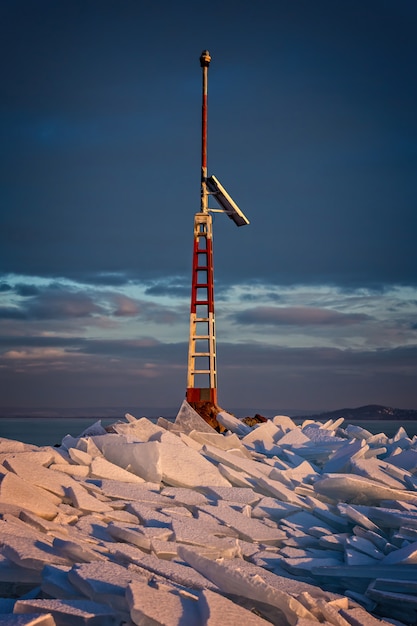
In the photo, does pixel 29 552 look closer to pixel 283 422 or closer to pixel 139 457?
pixel 139 457

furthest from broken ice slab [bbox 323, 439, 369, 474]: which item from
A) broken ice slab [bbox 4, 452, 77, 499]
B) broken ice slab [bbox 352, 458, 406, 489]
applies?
broken ice slab [bbox 4, 452, 77, 499]

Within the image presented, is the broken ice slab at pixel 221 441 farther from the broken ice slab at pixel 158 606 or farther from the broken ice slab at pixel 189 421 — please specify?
the broken ice slab at pixel 158 606

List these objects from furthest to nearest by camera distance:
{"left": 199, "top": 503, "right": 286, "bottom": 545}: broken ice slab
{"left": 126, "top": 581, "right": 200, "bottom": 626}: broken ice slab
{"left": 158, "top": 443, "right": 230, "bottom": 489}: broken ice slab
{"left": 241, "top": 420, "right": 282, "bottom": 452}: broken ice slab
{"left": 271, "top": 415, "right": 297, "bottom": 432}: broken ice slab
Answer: {"left": 271, "top": 415, "right": 297, "bottom": 432}: broken ice slab
{"left": 241, "top": 420, "right": 282, "bottom": 452}: broken ice slab
{"left": 158, "top": 443, "right": 230, "bottom": 489}: broken ice slab
{"left": 199, "top": 503, "right": 286, "bottom": 545}: broken ice slab
{"left": 126, "top": 581, "right": 200, "bottom": 626}: broken ice slab

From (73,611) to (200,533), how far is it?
7.18 feet

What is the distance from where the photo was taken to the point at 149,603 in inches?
153

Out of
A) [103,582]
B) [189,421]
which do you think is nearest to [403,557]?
[103,582]

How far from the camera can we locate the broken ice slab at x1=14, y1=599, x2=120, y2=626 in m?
3.87

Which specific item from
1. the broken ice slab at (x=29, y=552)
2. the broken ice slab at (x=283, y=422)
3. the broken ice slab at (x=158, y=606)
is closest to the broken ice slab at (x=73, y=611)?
the broken ice slab at (x=158, y=606)

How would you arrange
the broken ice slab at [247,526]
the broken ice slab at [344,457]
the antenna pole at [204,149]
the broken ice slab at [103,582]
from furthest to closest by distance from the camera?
the antenna pole at [204,149] → the broken ice slab at [344,457] → the broken ice slab at [247,526] → the broken ice slab at [103,582]

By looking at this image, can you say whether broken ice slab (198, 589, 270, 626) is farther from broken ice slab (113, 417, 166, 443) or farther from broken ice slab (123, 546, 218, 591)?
broken ice slab (113, 417, 166, 443)

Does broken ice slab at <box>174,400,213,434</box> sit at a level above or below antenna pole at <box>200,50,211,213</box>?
below

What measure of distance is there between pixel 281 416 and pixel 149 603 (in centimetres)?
932

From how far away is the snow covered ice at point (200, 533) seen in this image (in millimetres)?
4129

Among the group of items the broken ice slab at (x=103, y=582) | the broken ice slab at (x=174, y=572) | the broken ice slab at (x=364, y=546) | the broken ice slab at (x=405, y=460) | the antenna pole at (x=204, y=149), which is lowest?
the broken ice slab at (x=364, y=546)
